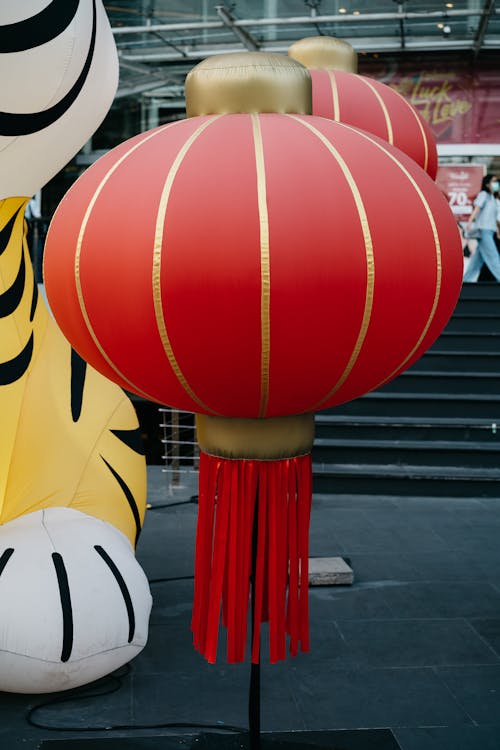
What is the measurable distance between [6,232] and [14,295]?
0.81ft

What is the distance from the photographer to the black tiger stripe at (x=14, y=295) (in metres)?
3.71

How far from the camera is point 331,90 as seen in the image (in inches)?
156

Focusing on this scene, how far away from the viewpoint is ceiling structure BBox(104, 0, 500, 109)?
460 inches

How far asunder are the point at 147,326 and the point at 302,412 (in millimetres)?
504

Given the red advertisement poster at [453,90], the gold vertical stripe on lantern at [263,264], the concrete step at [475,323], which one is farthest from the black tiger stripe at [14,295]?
the red advertisement poster at [453,90]

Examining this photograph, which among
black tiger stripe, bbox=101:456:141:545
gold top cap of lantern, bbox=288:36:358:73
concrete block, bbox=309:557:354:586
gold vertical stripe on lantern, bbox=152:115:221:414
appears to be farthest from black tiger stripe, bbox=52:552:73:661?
gold top cap of lantern, bbox=288:36:358:73

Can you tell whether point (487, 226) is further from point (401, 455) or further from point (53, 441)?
point (53, 441)

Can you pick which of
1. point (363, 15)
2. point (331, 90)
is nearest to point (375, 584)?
point (331, 90)

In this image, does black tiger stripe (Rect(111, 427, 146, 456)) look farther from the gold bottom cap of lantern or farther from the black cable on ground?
the gold bottom cap of lantern

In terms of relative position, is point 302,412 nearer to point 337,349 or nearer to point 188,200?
point 337,349

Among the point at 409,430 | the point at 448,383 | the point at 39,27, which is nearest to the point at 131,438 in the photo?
the point at 39,27

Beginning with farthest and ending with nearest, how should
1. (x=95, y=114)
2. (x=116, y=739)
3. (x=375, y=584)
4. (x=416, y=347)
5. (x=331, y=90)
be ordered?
1. (x=375, y=584)
2. (x=331, y=90)
3. (x=95, y=114)
4. (x=116, y=739)
5. (x=416, y=347)

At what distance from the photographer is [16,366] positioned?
3.78 meters

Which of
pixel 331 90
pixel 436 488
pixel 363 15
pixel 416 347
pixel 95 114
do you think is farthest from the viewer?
pixel 363 15
